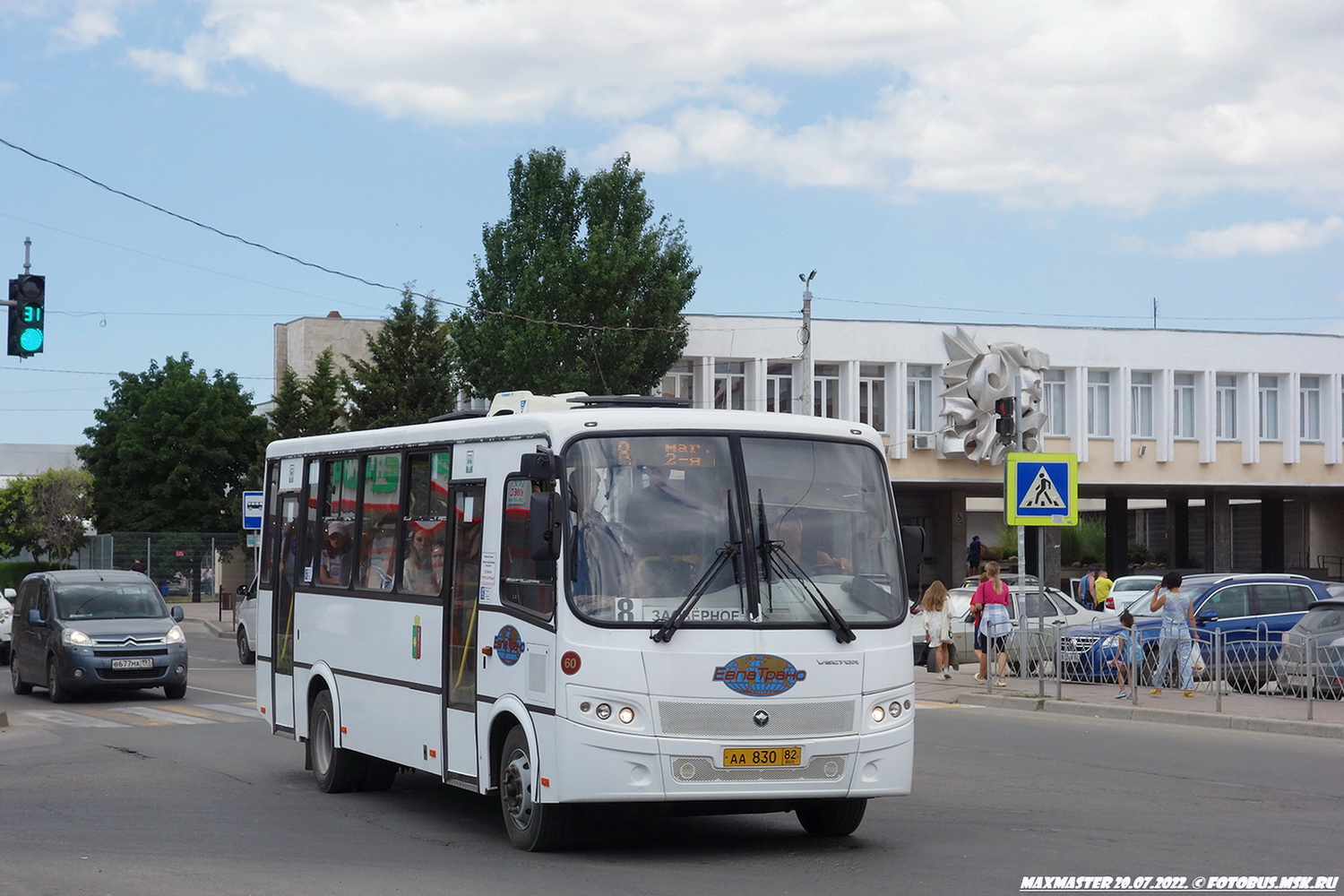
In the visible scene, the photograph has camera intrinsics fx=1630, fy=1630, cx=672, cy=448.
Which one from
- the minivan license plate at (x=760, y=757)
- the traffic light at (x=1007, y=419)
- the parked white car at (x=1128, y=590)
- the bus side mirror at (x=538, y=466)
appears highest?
the traffic light at (x=1007, y=419)

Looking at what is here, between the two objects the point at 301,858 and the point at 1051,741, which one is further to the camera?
the point at 1051,741

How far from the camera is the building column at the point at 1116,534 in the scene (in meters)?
61.7

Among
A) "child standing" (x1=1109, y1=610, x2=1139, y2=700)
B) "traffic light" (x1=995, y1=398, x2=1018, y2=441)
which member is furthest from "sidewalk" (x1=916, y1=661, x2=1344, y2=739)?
"traffic light" (x1=995, y1=398, x2=1018, y2=441)

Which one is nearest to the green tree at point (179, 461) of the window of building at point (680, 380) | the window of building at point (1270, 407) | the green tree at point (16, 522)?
the green tree at point (16, 522)

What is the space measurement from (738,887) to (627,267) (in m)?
36.1

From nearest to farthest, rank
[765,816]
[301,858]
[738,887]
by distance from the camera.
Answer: [738,887] → [301,858] → [765,816]

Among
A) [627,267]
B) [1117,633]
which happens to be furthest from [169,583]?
[1117,633]

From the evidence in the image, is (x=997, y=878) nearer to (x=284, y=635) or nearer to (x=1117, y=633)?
(x=284, y=635)

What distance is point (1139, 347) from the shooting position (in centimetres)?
5678

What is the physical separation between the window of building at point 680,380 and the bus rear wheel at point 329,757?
39.8 m

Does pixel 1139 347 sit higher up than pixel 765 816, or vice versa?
pixel 1139 347

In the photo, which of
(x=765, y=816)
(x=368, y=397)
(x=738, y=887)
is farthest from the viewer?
(x=368, y=397)

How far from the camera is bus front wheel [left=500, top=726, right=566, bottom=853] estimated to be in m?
9.66

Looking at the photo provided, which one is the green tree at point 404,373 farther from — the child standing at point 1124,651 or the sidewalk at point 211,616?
the child standing at point 1124,651
